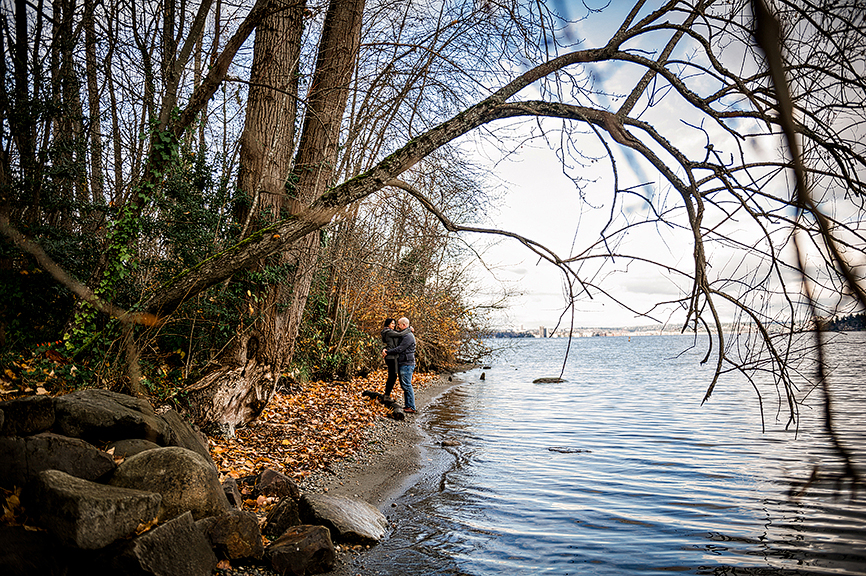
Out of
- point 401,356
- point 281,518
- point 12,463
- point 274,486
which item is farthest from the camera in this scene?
point 401,356

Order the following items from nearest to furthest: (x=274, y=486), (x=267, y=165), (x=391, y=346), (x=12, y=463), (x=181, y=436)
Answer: (x=12, y=463) → (x=181, y=436) → (x=274, y=486) → (x=267, y=165) → (x=391, y=346)

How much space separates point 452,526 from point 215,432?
411 cm

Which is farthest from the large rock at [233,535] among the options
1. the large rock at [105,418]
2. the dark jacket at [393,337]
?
the dark jacket at [393,337]

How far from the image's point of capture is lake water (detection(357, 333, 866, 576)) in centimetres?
577

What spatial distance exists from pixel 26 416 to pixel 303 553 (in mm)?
2903

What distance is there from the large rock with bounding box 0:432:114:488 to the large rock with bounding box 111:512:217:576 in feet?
3.53

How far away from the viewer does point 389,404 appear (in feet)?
45.7

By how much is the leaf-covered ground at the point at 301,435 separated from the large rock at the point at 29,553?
3.04 m

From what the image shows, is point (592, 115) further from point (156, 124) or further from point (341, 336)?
point (341, 336)

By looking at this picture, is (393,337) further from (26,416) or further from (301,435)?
(26,416)

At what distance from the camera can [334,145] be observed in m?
11.0

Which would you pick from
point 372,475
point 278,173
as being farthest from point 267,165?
point 372,475

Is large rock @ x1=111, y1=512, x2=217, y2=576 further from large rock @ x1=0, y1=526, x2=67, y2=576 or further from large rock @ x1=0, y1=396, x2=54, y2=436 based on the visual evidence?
large rock @ x1=0, y1=396, x2=54, y2=436

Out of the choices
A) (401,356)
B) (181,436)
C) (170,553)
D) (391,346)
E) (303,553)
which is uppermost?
(391,346)
